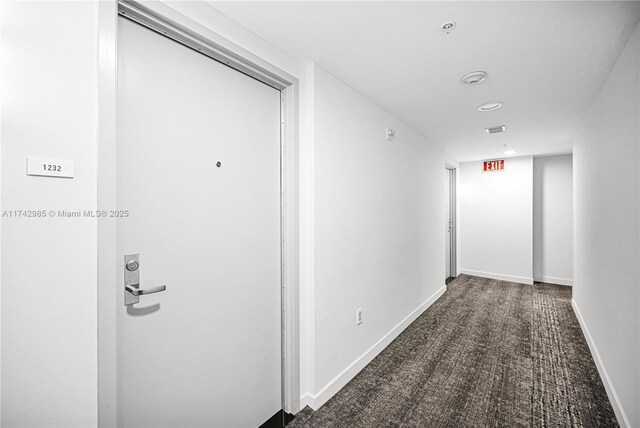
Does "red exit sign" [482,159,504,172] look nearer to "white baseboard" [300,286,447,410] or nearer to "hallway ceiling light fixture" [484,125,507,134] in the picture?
"hallway ceiling light fixture" [484,125,507,134]

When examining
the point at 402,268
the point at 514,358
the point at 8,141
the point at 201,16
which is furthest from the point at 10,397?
the point at 514,358

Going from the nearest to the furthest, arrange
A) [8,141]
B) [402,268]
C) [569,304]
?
1. [8,141]
2. [402,268]
3. [569,304]

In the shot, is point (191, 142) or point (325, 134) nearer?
point (191, 142)

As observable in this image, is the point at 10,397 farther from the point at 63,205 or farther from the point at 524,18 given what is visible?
the point at 524,18

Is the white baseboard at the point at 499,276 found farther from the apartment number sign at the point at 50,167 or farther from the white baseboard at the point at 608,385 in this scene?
the apartment number sign at the point at 50,167

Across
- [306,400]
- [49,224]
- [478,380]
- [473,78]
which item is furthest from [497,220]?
[49,224]

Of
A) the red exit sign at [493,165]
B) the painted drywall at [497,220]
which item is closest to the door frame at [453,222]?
the painted drywall at [497,220]

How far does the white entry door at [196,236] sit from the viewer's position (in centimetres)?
122

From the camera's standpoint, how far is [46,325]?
983 mm

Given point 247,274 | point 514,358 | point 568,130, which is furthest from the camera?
point 568,130

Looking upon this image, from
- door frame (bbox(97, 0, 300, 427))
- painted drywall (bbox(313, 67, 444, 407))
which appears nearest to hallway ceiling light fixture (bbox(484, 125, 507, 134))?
painted drywall (bbox(313, 67, 444, 407))

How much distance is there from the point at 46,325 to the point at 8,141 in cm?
63

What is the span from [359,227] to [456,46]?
4.71ft

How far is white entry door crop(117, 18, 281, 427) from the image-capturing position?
122 cm
